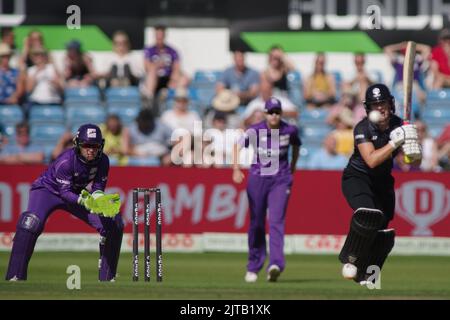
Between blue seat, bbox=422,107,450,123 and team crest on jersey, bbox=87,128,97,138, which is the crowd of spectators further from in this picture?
team crest on jersey, bbox=87,128,97,138

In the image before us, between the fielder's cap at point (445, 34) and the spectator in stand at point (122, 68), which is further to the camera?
the fielder's cap at point (445, 34)

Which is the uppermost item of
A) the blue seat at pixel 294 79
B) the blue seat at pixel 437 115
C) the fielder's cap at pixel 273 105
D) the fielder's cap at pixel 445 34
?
the fielder's cap at pixel 445 34

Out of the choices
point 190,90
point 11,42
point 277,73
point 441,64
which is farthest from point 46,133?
point 441,64

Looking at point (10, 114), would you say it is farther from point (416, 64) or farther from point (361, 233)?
point (361, 233)

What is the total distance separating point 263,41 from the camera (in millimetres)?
22078

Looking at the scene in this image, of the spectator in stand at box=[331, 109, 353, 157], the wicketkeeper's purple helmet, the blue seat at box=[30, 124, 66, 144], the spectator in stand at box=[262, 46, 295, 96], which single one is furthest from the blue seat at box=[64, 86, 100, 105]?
the wicketkeeper's purple helmet

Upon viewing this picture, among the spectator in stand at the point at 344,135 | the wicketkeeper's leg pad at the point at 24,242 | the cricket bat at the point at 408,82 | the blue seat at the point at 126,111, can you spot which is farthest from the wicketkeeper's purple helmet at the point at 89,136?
the blue seat at the point at 126,111

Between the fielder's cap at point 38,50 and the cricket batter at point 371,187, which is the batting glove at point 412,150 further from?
the fielder's cap at point 38,50

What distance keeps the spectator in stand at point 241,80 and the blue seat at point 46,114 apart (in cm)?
253

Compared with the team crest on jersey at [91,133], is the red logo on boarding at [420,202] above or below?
below

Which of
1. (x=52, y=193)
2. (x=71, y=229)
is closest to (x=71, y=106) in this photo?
(x=71, y=229)

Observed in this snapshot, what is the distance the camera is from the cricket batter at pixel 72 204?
1220cm

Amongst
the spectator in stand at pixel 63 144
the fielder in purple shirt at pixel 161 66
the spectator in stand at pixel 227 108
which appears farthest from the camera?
the fielder in purple shirt at pixel 161 66

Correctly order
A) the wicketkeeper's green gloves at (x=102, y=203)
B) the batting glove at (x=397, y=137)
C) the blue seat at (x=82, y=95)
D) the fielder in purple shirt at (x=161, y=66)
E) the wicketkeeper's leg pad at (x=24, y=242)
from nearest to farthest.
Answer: the batting glove at (x=397, y=137) < the wicketkeeper's green gloves at (x=102, y=203) < the wicketkeeper's leg pad at (x=24, y=242) < the blue seat at (x=82, y=95) < the fielder in purple shirt at (x=161, y=66)
